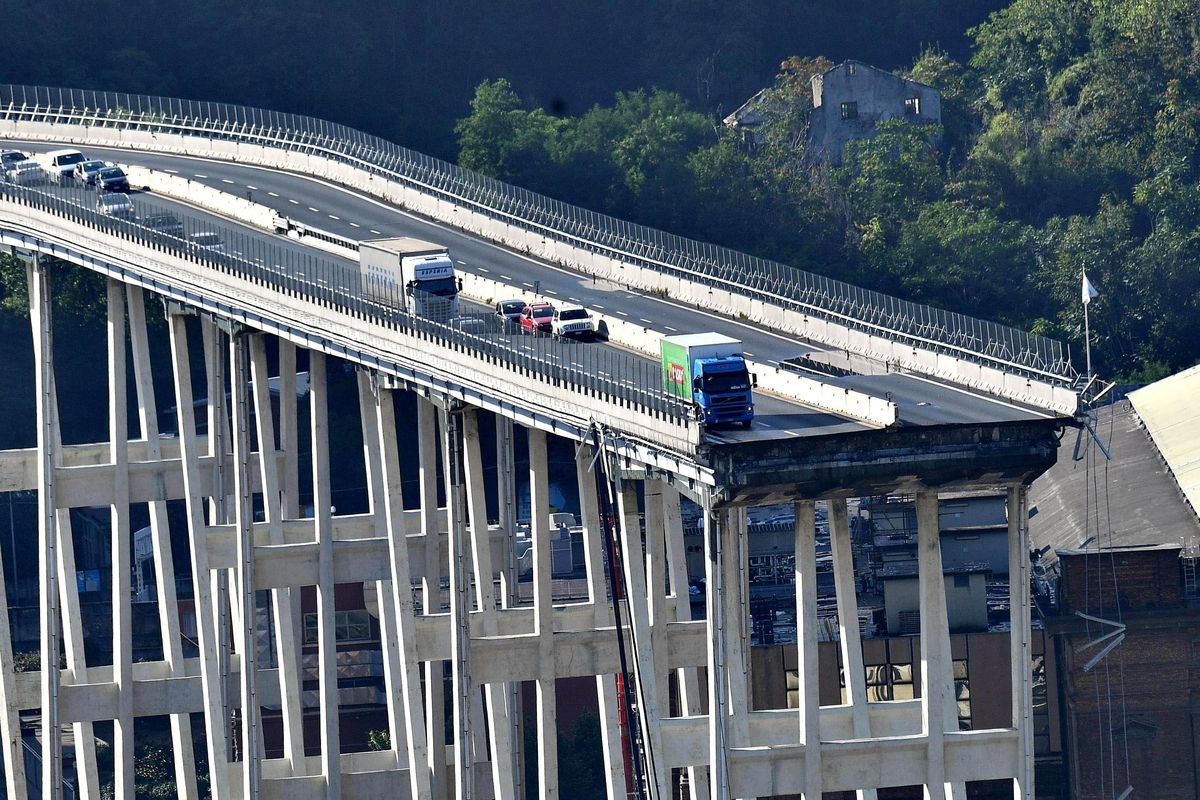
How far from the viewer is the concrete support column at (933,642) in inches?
2566

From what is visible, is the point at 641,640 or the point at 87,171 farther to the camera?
the point at 87,171

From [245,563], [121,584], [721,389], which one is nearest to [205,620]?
[121,584]

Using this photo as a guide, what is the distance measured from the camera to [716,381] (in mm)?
65250

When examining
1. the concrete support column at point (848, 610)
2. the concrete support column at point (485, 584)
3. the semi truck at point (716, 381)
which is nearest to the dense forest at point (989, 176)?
the concrete support column at point (485, 584)

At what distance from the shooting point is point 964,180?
165m

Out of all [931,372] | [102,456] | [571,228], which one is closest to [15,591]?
[102,456]

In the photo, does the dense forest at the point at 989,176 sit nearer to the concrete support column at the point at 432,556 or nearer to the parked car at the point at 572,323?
the concrete support column at the point at 432,556

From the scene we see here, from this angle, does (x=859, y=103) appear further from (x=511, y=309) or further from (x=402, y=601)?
(x=402, y=601)

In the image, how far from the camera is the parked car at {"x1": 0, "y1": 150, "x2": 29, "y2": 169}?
102562 millimetres

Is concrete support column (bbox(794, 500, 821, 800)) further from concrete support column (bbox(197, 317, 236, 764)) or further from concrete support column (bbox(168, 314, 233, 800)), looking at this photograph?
concrete support column (bbox(168, 314, 233, 800))

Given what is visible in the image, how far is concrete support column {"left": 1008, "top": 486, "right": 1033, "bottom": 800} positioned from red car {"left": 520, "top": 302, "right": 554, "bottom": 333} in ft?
60.0

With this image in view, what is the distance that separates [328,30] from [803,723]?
111 meters

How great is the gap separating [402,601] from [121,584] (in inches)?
558

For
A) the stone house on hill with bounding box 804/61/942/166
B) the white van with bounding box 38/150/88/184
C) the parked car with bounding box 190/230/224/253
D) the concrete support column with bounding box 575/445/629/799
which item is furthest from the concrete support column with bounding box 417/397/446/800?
the stone house on hill with bounding box 804/61/942/166
